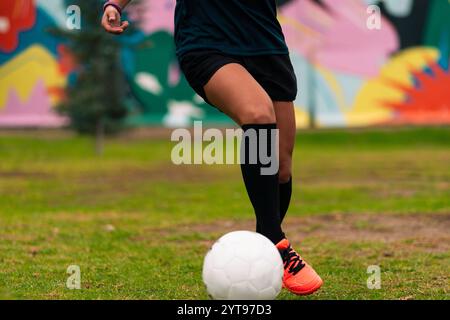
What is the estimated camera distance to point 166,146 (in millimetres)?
19516

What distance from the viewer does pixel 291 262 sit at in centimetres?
412

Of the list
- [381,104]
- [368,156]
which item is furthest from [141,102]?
[368,156]

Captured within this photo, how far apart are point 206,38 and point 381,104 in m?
19.1

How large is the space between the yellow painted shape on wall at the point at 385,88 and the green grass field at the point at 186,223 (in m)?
6.72

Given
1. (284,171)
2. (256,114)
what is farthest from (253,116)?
(284,171)

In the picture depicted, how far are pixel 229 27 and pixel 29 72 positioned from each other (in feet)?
64.4

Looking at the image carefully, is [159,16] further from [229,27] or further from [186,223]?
[229,27]

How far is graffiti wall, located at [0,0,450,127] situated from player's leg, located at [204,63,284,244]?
18582 mm

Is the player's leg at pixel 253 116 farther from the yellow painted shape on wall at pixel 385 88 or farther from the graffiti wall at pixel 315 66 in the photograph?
the yellow painted shape on wall at pixel 385 88

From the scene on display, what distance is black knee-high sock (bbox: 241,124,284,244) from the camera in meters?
3.96

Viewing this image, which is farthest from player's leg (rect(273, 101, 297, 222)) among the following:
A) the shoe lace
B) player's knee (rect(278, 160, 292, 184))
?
the shoe lace

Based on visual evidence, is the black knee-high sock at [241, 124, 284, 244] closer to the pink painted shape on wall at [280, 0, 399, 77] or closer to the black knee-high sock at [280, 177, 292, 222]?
the black knee-high sock at [280, 177, 292, 222]

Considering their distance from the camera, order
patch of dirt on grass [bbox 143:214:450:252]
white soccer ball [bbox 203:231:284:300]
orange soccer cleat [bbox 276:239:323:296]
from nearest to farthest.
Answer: white soccer ball [bbox 203:231:284:300] < orange soccer cleat [bbox 276:239:323:296] < patch of dirt on grass [bbox 143:214:450:252]

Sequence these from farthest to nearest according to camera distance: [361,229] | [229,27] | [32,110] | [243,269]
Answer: [32,110], [361,229], [229,27], [243,269]
